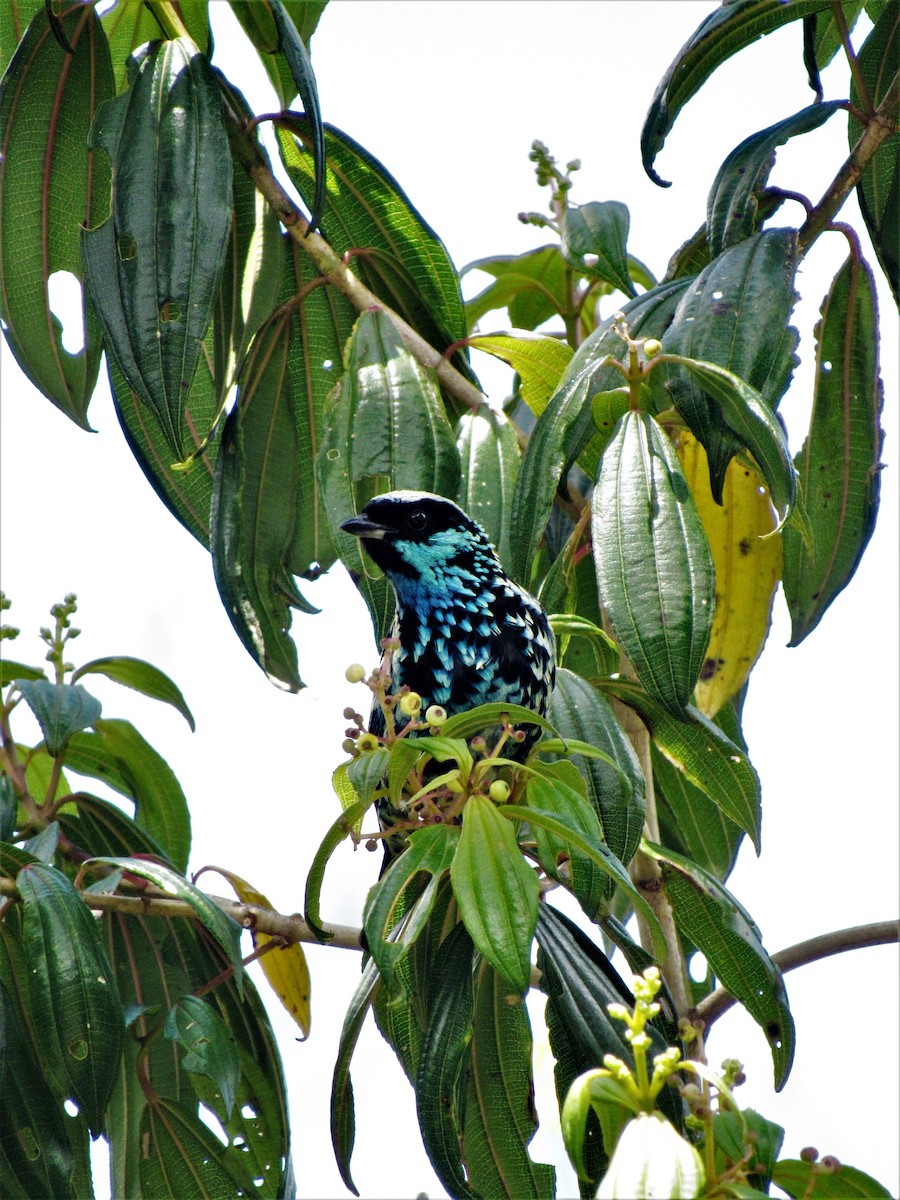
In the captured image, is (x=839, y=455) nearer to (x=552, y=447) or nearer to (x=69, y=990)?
(x=552, y=447)

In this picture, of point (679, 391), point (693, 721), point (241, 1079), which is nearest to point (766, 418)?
point (679, 391)

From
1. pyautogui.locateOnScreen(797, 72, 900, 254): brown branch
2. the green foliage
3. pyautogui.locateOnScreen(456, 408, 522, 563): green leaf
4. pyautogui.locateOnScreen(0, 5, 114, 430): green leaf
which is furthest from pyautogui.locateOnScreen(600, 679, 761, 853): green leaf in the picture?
pyautogui.locateOnScreen(0, 5, 114, 430): green leaf

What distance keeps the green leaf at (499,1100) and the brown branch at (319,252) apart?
43.7 inches

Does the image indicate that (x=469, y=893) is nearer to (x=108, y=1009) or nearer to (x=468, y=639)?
(x=108, y=1009)

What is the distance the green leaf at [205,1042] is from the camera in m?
2.45

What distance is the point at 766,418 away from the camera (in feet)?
7.10

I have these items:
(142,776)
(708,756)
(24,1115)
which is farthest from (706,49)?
(24,1115)

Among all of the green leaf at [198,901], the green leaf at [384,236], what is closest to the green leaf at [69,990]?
the green leaf at [198,901]

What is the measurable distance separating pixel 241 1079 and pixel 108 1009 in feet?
1.78

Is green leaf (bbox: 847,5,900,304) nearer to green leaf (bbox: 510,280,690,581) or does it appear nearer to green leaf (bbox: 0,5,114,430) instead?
green leaf (bbox: 510,280,690,581)

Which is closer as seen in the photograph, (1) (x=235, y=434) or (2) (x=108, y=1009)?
(2) (x=108, y=1009)

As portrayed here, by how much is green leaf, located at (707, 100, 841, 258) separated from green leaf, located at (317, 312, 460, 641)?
0.58m

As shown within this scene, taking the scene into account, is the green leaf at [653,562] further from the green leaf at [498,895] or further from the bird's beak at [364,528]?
the bird's beak at [364,528]

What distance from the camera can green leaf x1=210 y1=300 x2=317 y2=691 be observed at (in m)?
2.87
